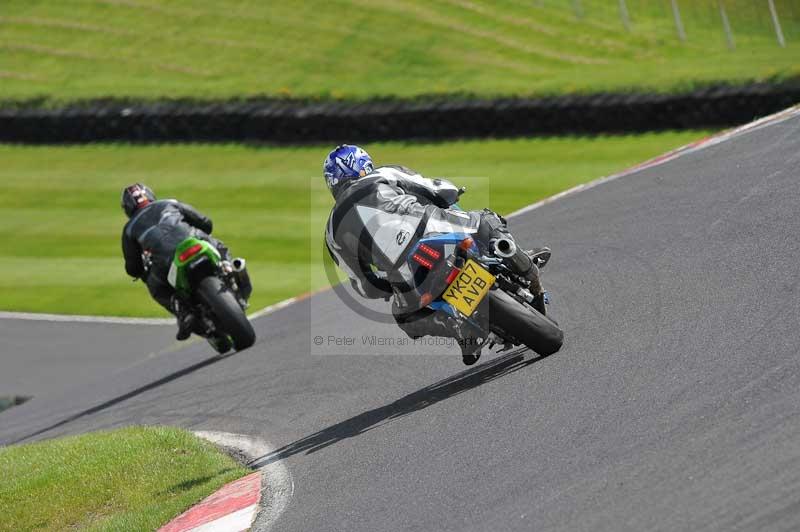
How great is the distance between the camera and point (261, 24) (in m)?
28.7

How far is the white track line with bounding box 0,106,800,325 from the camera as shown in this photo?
1345 cm

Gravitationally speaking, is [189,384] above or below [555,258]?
below

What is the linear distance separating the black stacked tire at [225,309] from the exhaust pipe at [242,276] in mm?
242

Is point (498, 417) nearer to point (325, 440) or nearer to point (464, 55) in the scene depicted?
point (325, 440)

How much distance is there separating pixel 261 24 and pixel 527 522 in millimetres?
24358

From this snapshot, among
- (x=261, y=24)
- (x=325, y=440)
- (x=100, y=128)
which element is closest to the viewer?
(x=325, y=440)

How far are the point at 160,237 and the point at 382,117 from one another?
984cm

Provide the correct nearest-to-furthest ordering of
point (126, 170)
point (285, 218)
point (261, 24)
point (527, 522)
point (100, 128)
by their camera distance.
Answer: point (527, 522) → point (285, 218) → point (126, 170) → point (100, 128) → point (261, 24)

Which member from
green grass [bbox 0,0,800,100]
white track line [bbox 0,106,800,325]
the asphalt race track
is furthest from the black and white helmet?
green grass [bbox 0,0,800,100]

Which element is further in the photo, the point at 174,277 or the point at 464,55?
the point at 464,55

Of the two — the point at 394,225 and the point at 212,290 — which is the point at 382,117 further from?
the point at 394,225

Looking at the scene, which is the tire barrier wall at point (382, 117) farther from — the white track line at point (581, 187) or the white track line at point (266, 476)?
the white track line at point (266, 476)

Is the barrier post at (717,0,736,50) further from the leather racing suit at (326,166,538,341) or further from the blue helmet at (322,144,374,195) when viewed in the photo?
the blue helmet at (322,144,374,195)

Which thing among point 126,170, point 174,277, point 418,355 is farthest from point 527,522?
point 126,170
